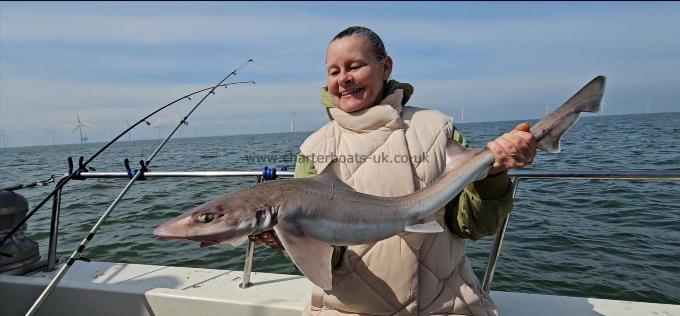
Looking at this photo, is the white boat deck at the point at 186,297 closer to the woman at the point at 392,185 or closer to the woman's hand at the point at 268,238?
the woman at the point at 392,185

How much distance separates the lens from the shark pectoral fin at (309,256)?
7.33 feet

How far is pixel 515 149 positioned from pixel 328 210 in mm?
1079

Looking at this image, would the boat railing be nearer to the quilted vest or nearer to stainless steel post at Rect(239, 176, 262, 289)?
stainless steel post at Rect(239, 176, 262, 289)

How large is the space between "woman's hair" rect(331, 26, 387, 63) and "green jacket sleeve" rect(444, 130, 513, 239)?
1.00m

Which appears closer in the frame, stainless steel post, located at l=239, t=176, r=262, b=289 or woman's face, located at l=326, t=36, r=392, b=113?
woman's face, located at l=326, t=36, r=392, b=113

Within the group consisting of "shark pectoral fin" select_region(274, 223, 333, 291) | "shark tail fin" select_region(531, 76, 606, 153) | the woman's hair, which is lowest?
"shark pectoral fin" select_region(274, 223, 333, 291)

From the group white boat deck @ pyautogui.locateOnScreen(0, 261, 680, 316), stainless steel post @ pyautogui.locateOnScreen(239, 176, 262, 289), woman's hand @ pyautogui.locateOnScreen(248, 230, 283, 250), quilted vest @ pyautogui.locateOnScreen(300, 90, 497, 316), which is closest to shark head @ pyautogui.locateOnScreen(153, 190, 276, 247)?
woman's hand @ pyautogui.locateOnScreen(248, 230, 283, 250)

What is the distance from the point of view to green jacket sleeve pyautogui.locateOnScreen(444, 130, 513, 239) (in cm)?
263

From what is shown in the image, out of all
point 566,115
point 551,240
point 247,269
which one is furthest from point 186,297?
point 551,240

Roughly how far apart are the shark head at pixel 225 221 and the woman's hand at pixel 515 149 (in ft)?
4.20

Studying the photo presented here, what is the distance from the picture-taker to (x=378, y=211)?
2418 millimetres

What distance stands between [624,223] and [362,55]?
9.06 meters

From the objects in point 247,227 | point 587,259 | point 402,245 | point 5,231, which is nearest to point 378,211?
point 402,245

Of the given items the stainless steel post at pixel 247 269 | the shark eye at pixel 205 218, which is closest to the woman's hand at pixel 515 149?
the shark eye at pixel 205 218
